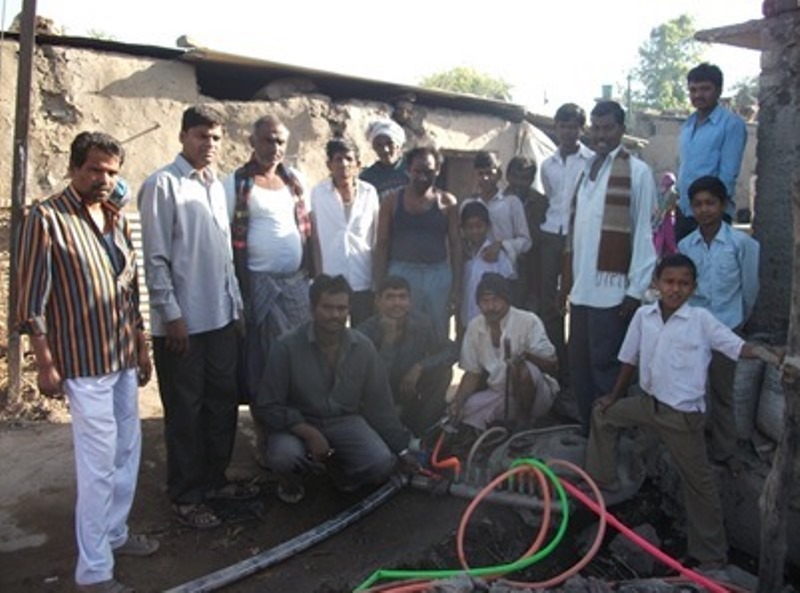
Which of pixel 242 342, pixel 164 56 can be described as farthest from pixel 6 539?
pixel 164 56

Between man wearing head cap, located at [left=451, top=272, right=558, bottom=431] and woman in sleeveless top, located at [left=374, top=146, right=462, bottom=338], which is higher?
woman in sleeveless top, located at [left=374, top=146, right=462, bottom=338]

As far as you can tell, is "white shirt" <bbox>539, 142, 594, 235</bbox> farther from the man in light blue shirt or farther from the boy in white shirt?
the boy in white shirt

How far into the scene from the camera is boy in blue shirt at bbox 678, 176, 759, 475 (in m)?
3.68

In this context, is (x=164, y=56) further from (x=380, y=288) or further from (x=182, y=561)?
(x=182, y=561)

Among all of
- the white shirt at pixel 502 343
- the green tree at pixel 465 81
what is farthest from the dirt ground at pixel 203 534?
the green tree at pixel 465 81

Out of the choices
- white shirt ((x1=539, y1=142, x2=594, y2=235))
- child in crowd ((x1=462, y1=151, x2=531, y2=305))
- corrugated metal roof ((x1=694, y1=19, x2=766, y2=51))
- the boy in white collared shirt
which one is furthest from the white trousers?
corrugated metal roof ((x1=694, y1=19, x2=766, y2=51))

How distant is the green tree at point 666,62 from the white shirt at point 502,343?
44962mm

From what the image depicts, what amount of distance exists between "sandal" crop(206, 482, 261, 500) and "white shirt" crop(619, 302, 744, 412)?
7.08 feet

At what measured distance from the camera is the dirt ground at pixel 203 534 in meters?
3.21

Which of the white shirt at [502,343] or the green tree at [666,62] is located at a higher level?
the green tree at [666,62]

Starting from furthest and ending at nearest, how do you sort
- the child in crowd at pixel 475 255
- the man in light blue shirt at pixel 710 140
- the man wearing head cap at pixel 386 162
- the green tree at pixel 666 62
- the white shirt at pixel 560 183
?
1. the green tree at pixel 666 62
2. the white shirt at pixel 560 183
3. the child in crowd at pixel 475 255
4. the man wearing head cap at pixel 386 162
5. the man in light blue shirt at pixel 710 140

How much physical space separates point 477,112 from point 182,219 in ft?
22.0

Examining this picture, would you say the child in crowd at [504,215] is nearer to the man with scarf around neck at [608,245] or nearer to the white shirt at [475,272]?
the white shirt at [475,272]

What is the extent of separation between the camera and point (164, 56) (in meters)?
6.47
